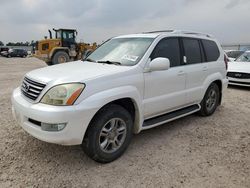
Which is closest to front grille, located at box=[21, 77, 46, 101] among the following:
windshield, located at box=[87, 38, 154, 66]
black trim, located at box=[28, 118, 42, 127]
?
black trim, located at box=[28, 118, 42, 127]

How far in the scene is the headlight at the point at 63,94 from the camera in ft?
9.12

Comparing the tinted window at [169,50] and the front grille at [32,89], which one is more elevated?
the tinted window at [169,50]

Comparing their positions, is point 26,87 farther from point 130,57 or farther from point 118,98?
point 130,57

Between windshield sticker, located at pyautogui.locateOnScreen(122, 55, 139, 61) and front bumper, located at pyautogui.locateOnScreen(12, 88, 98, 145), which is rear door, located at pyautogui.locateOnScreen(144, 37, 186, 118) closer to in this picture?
windshield sticker, located at pyautogui.locateOnScreen(122, 55, 139, 61)

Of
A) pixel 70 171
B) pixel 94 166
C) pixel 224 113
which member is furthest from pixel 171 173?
pixel 224 113

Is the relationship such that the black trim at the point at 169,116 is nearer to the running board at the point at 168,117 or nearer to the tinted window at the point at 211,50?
the running board at the point at 168,117

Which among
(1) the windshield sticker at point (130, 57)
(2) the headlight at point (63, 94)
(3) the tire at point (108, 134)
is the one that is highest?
(1) the windshield sticker at point (130, 57)

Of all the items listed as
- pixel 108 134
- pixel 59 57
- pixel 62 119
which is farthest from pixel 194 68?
pixel 59 57

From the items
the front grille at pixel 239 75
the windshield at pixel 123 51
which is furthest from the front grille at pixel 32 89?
the front grille at pixel 239 75

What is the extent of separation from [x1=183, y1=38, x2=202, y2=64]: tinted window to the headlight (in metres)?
2.47

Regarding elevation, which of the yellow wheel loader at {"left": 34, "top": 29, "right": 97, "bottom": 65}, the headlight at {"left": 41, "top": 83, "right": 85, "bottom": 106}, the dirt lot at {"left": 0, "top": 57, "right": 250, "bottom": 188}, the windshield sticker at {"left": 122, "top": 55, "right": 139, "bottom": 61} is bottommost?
the dirt lot at {"left": 0, "top": 57, "right": 250, "bottom": 188}

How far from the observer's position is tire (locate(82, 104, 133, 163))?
2992mm

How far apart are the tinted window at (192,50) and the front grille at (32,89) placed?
278cm

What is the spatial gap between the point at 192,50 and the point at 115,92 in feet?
7.56
